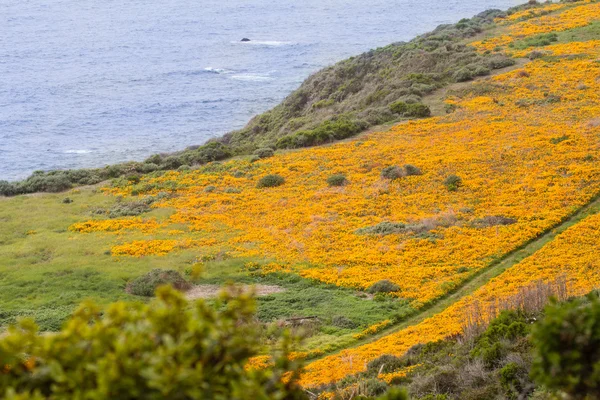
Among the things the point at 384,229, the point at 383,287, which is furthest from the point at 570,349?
the point at 384,229

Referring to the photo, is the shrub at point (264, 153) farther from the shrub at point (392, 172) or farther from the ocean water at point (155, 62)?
the ocean water at point (155, 62)

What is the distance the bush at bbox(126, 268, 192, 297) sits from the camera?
2623 centimetres

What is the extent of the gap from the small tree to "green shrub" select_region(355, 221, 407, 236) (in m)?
23.6

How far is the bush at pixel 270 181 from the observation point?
38.7 metres

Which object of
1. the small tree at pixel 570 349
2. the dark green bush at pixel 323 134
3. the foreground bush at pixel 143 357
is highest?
the foreground bush at pixel 143 357

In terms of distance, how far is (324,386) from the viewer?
16.4 m

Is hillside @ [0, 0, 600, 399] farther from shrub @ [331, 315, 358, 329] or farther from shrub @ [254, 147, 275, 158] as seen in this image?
shrub @ [254, 147, 275, 158]

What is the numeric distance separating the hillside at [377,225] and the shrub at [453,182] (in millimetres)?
172

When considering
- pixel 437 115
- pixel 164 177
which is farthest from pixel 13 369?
pixel 437 115

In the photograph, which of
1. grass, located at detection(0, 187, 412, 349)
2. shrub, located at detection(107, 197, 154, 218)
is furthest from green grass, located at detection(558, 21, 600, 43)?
grass, located at detection(0, 187, 412, 349)

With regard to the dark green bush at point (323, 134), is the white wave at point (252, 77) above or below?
above

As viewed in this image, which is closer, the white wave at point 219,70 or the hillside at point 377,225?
the hillside at point 377,225

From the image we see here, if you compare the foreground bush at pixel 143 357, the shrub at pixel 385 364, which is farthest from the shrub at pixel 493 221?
the foreground bush at pixel 143 357

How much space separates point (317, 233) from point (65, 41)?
102 meters
